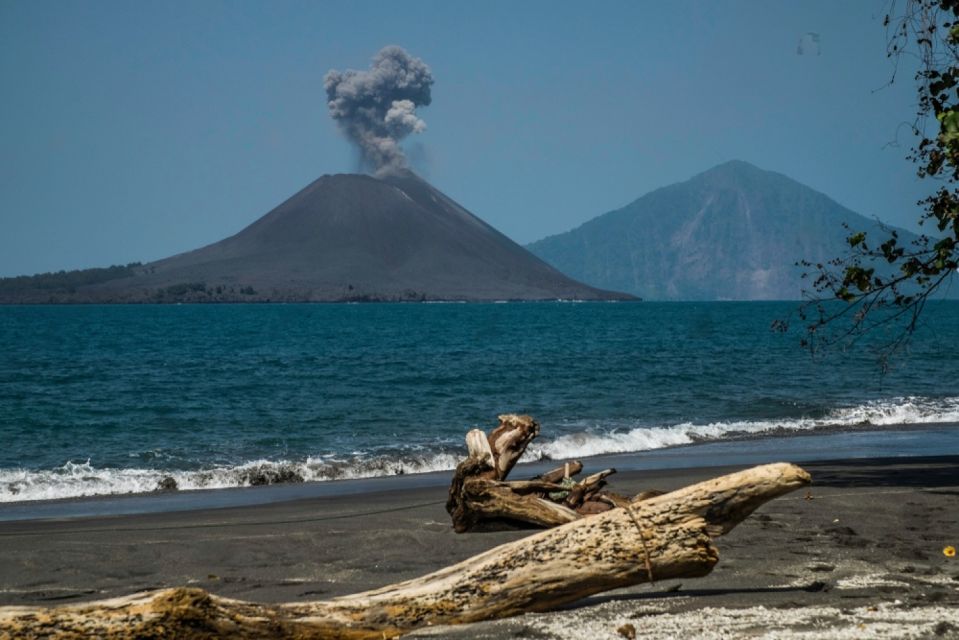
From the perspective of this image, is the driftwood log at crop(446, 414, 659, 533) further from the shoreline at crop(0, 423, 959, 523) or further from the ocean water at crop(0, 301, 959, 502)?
the ocean water at crop(0, 301, 959, 502)

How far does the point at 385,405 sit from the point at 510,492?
922 inches

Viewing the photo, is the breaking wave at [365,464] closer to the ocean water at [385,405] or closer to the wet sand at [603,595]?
the ocean water at [385,405]

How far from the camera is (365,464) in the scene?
66.3 ft

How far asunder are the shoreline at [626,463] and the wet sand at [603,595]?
1.69 m

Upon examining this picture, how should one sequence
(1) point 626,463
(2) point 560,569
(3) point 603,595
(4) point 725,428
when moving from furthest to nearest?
(4) point 725,428, (1) point 626,463, (3) point 603,595, (2) point 560,569

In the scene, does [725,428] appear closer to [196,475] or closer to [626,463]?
[626,463]

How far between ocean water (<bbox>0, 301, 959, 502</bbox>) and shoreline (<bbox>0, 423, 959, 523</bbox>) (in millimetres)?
578

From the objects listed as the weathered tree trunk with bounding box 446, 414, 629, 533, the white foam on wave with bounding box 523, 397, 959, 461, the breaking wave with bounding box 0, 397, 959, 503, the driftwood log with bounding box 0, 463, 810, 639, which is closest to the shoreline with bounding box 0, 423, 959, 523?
the breaking wave with bounding box 0, 397, 959, 503

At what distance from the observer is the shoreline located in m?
15.6

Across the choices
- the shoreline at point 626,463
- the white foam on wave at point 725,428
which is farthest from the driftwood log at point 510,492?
the white foam on wave at point 725,428

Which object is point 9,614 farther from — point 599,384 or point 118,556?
point 599,384

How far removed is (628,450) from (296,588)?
A: 1541 centimetres

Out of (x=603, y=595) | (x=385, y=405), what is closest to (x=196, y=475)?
(x=603, y=595)

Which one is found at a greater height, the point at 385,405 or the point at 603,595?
the point at 603,595
